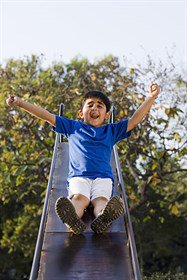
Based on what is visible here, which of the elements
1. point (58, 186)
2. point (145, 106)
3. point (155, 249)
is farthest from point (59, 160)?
point (155, 249)

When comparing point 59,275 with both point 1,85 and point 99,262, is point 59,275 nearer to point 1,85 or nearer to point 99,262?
point 99,262

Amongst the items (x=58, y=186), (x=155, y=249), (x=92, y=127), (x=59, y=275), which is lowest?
(x=155, y=249)

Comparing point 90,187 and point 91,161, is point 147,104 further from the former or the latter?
point 90,187

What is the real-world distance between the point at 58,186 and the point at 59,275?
194cm

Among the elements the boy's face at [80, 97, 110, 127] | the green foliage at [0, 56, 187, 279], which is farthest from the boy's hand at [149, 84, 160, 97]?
the green foliage at [0, 56, 187, 279]

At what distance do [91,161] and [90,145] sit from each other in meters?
0.21

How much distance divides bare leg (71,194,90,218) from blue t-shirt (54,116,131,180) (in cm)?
26

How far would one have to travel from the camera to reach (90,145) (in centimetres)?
555

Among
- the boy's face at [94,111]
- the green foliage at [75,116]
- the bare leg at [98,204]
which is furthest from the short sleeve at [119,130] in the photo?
the green foliage at [75,116]

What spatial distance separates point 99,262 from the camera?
14.3ft

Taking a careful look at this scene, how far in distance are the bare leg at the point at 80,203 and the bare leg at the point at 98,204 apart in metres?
0.07

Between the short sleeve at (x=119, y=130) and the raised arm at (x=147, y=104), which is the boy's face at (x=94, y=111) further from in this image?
the raised arm at (x=147, y=104)

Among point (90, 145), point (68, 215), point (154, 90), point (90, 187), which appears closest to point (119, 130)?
point (90, 145)

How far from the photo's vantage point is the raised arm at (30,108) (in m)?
5.43
